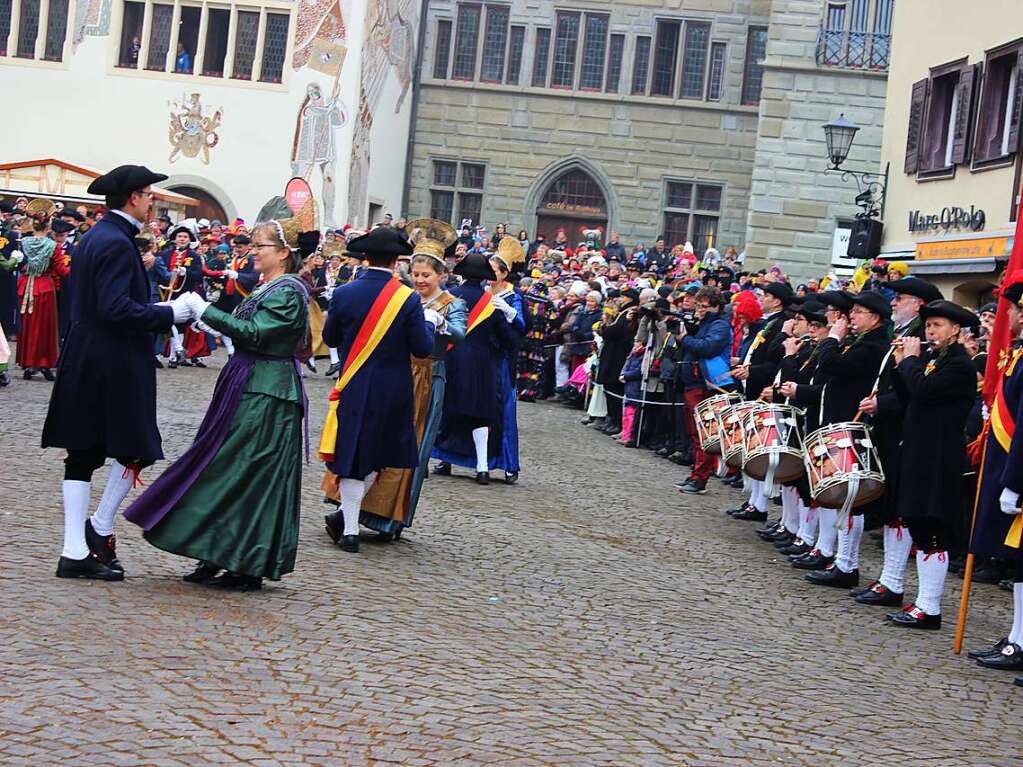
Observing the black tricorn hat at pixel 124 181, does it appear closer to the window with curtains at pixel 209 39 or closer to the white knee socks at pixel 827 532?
the white knee socks at pixel 827 532

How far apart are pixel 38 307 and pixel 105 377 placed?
1192cm

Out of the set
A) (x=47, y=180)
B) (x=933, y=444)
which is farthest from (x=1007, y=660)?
(x=47, y=180)

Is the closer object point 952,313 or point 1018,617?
point 1018,617

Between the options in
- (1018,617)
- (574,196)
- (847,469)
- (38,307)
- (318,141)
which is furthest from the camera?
(574,196)

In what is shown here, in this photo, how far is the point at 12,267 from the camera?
19.3m

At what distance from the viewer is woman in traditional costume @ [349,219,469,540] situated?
9883mm

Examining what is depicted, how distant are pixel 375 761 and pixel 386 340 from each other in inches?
173

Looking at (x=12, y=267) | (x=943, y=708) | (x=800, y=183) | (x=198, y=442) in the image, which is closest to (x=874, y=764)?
(x=943, y=708)

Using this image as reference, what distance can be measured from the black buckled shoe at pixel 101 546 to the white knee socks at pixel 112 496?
26 mm

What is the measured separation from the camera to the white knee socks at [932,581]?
9172 mm

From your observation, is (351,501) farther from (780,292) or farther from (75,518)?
(780,292)

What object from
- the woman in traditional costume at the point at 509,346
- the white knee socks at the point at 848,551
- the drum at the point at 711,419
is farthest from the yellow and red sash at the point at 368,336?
the woman in traditional costume at the point at 509,346

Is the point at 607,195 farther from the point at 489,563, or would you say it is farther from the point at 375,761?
the point at 375,761

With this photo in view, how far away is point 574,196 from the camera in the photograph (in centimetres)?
4250
